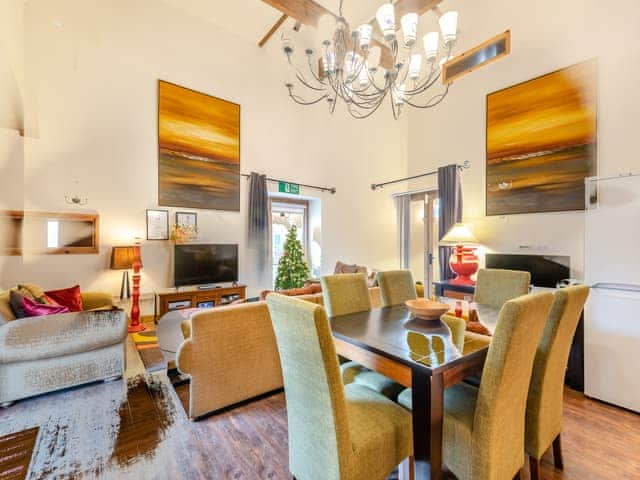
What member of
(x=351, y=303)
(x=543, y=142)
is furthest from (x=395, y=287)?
Result: (x=543, y=142)

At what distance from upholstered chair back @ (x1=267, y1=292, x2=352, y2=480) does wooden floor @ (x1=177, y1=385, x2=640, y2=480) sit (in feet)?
1.79

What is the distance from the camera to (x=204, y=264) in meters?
4.18

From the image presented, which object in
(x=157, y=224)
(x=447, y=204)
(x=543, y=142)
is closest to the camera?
(x=543, y=142)

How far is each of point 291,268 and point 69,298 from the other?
8.95 feet

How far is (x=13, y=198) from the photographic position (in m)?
3.11

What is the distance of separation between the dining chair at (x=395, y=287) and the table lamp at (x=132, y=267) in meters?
3.06

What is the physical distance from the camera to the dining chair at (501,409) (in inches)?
44.2

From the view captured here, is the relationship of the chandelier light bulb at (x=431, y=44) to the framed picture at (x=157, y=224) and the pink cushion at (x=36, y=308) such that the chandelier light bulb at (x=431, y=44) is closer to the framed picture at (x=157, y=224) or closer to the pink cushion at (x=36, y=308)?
the framed picture at (x=157, y=224)

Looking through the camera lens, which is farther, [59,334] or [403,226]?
[403,226]

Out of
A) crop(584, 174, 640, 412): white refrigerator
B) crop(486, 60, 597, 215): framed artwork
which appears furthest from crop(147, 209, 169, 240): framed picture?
crop(584, 174, 640, 412): white refrigerator

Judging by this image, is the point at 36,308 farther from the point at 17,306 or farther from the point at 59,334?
the point at 59,334

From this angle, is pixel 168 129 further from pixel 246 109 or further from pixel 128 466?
pixel 128 466

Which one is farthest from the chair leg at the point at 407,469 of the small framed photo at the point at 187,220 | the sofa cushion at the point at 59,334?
the small framed photo at the point at 187,220

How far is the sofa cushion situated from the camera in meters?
2.17
